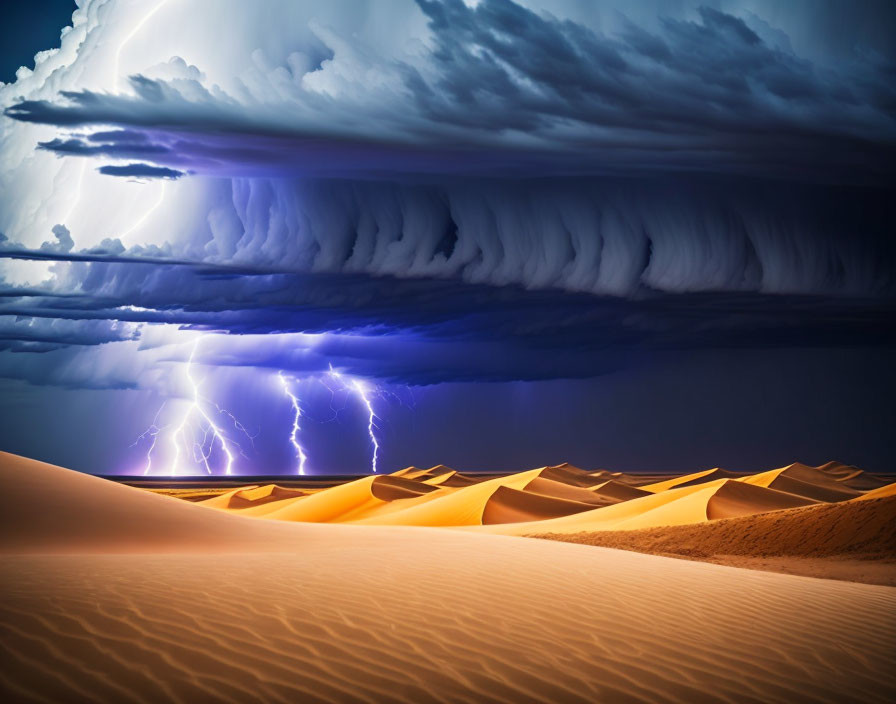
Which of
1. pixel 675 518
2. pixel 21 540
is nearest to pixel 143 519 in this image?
pixel 21 540

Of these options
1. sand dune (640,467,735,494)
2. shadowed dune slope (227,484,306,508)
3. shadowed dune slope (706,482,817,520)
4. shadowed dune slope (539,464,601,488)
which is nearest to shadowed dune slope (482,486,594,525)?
shadowed dune slope (706,482,817,520)

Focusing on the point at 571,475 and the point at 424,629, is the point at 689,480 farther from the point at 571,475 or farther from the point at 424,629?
the point at 424,629

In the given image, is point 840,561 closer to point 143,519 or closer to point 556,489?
point 143,519

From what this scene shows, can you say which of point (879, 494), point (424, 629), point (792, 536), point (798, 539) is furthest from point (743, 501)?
point (424, 629)

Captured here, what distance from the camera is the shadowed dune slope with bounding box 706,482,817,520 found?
3042 centimetres

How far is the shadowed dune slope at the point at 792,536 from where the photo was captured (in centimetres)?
2031

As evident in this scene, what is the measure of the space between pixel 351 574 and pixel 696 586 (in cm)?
405

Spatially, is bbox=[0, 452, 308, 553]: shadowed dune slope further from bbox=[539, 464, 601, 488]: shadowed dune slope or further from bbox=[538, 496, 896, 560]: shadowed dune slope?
bbox=[539, 464, 601, 488]: shadowed dune slope

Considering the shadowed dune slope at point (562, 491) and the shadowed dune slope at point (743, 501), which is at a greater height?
the shadowed dune slope at point (743, 501)

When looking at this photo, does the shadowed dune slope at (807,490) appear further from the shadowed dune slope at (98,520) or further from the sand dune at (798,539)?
the shadowed dune slope at (98,520)

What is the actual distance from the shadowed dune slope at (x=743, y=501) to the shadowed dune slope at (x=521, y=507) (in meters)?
8.42

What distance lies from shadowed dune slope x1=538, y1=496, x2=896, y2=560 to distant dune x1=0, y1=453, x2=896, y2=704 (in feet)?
24.8

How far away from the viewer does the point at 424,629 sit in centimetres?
754

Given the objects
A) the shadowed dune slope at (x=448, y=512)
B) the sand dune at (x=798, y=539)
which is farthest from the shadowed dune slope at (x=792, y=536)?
the shadowed dune slope at (x=448, y=512)
